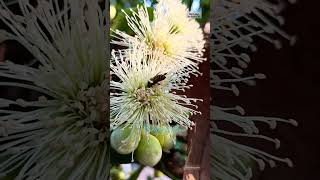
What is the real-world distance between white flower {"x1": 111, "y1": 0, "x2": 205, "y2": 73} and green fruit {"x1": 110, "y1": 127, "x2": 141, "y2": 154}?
8.2 inches

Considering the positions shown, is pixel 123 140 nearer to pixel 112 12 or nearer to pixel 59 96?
pixel 59 96

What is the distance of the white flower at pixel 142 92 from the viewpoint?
4.75ft

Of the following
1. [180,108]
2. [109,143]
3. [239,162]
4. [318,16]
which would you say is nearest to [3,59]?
[109,143]

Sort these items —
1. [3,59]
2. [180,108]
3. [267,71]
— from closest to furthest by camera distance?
[3,59], [180,108], [267,71]

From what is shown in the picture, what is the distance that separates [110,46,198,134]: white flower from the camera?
4.75ft

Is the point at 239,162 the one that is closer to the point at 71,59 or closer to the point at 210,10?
the point at 210,10

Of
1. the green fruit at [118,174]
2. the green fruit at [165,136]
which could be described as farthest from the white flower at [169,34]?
the green fruit at [118,174]

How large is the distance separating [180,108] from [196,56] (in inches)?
5.8

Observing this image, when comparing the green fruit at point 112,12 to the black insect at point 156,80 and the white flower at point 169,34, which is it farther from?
the black insect at point 156,80

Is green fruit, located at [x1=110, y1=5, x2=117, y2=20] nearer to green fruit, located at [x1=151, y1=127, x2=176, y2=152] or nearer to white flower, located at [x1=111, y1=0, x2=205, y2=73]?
white flower, located at [x1=111, y1=0, x2=205, y2=73]

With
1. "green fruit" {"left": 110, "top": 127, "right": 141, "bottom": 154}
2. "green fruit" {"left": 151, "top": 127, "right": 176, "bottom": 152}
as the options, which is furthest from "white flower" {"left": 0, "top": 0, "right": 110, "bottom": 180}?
"green fruit" {"left": 151, "top": 127, "right": 176, "bottom": 152}

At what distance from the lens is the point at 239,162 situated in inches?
63.6

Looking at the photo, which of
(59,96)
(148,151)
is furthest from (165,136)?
(59,96)

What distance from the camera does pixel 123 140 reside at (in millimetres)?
1452
